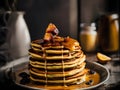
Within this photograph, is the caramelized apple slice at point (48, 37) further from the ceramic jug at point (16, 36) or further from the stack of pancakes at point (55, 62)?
the ceramic jug at point (16, 36)

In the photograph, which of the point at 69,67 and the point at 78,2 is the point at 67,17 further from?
the point at 69,67

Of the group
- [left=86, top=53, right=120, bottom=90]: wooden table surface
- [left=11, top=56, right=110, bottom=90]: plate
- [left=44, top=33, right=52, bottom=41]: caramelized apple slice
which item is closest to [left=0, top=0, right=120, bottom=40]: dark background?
[left=86, top=53, right=120, bottom=90]: wooden table surface

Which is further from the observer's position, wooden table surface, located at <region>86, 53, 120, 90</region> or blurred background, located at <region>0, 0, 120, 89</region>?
blurred background, located at <region>0, 0, 120, 89</region>

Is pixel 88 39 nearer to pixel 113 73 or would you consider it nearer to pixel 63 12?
pixel 63 12

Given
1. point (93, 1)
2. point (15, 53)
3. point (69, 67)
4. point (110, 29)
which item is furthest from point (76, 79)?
point (93, 1)

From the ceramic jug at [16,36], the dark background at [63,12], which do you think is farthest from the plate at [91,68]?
the dark background at [63,12]

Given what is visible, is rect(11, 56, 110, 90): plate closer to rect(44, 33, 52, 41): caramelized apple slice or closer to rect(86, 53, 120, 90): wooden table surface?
rect(86, 53, 120, 90): wooden table surface
